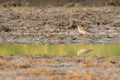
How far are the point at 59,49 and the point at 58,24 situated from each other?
516 centimetres

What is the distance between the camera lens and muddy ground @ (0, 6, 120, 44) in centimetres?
1798

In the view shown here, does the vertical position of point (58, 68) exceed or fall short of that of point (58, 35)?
it exceeds it

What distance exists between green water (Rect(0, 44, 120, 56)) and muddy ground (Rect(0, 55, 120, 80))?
3.99ft

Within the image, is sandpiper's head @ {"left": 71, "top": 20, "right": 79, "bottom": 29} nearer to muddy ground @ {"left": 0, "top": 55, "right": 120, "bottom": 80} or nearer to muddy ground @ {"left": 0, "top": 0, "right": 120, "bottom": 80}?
muddy ground @ {"left": 0, "top": 0, "right": 120, "bottom": 80}

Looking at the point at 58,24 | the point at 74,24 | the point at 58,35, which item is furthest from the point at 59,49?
the point at 74,24

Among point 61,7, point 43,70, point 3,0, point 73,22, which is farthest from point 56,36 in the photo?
point 3,0

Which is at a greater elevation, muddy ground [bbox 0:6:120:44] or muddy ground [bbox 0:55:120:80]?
muddy ground [bbox 0:55:120:80]

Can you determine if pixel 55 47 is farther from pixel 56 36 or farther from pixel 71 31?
pixel 71 31

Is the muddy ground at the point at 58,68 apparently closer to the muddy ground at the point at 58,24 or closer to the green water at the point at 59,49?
the green water at the point at 59,49

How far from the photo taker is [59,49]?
1570 cm

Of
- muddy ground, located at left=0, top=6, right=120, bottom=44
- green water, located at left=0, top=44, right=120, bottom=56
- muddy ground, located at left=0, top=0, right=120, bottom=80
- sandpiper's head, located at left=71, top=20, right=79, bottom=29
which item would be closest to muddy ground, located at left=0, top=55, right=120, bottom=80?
muddy ground, located at left=0, top=0, right=120, bottom=80

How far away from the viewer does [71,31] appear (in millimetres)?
→ 19578

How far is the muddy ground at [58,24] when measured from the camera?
1798cm

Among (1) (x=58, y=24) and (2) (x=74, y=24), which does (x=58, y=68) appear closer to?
(1) (x=58, y=24)
